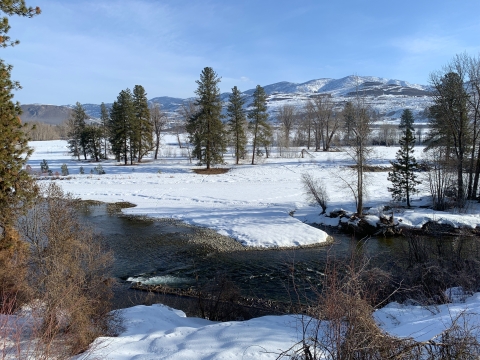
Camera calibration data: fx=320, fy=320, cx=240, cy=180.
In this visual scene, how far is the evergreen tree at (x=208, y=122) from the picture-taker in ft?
134

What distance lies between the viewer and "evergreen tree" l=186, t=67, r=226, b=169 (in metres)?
40.7

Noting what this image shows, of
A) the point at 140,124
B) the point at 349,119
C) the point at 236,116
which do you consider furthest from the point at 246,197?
the point at 140,124

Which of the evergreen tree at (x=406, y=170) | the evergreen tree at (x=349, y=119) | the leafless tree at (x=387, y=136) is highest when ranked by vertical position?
the leafless tree at (x=387, y=136)

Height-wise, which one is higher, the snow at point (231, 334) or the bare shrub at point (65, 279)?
the bare shrub at point (65, 279)

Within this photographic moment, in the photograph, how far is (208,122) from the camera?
1599 inches

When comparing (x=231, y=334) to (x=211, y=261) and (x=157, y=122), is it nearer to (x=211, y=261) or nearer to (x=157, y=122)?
(x=211, y=261)

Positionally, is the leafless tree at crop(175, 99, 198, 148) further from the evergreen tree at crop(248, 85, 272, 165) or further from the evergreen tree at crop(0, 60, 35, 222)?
the evergreen tree at crop(0, 60, 35, 222)

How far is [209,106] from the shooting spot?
40.6 m

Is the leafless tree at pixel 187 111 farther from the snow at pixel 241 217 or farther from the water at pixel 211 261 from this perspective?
the water at pixel 211 261

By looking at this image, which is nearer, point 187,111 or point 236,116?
point 236,116

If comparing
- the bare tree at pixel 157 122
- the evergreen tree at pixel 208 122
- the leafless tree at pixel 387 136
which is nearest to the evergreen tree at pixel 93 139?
the bare tree at pixel 157 122

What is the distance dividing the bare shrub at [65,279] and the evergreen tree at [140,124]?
34543 mm

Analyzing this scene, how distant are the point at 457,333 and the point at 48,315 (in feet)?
24.9

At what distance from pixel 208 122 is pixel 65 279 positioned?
3347 centimetres
